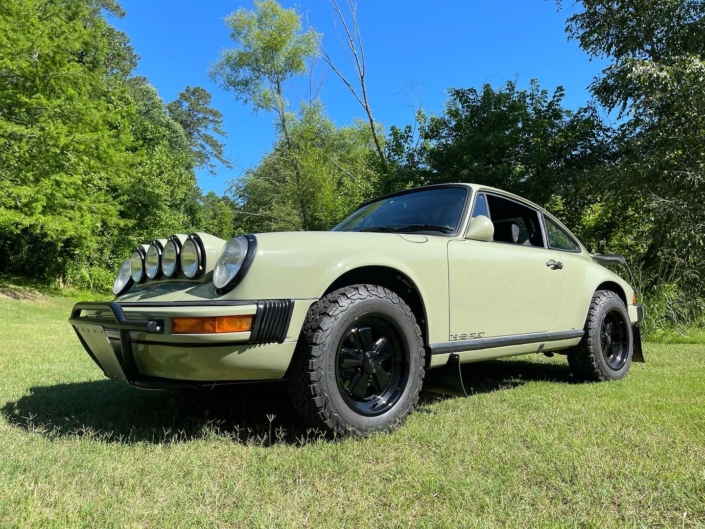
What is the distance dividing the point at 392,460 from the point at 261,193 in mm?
27062

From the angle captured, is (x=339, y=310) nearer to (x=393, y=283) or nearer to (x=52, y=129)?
(x=393, y=283)

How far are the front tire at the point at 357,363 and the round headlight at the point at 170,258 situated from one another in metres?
0.79

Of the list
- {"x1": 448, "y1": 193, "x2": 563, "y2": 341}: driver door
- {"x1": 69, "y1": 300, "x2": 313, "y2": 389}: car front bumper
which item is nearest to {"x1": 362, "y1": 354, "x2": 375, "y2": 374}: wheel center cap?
{"x1": 69, "y1": 300, "x2": 313, "y2": 389}: car front bumper

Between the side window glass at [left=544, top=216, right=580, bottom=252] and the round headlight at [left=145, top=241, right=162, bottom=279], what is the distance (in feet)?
9.83

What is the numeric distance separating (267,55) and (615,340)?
22961 millimetres

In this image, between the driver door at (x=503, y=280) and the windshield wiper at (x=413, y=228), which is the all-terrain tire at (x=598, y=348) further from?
the windshield wiper at (x=413, y=228)

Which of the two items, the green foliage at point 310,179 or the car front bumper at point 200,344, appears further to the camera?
the green foliage at point 310,179

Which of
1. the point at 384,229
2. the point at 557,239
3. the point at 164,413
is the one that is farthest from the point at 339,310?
the point at 557,239

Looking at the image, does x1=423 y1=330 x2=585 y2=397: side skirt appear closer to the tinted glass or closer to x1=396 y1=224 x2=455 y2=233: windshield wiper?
x1=396 y1=224 x2=455 y2=233: windshield wiper

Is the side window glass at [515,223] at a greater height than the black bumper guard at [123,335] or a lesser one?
greater

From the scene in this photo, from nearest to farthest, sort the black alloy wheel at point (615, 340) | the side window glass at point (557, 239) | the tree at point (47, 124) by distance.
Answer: the side window glass at point (557, 239) < the black alloy wheel at point (615, 340) < the tree at point (47, 124)

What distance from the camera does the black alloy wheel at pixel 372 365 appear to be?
2.46m

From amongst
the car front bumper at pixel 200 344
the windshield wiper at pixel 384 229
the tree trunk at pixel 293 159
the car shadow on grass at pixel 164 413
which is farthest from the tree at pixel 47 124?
the car front bumper at pixel 200 344

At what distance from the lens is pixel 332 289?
251cm
